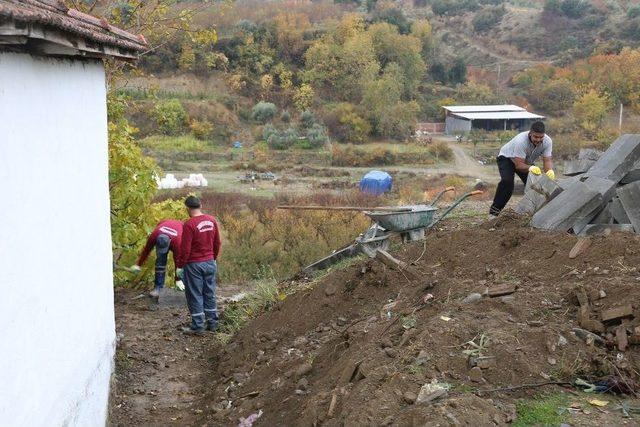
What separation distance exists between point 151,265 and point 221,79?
40283 mm

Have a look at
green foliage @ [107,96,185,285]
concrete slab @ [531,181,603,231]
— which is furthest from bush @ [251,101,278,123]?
concrete slab @ [531,181,603,231]

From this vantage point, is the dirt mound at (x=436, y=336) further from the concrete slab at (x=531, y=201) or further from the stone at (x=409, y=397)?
the concrete slab at (x=531, y=201)

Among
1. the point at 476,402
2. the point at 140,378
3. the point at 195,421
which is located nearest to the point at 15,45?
the point at 476,402

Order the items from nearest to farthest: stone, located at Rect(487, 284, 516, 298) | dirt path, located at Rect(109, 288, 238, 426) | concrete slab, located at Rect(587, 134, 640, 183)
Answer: stone, located at Rect(487, 284, 516, 298) → dirt path, located at Rect(109, 288, 238, 426) → concrete slab, located at Rect(587, 134, 640, 183)

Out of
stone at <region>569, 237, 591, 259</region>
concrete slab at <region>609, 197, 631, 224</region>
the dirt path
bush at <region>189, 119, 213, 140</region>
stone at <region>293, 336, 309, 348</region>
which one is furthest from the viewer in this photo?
bush at <region>189, 119, 213, 140</region>

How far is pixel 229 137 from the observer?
41219 millimetres

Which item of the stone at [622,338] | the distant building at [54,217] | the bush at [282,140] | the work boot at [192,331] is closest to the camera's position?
the distant building at [54,217]

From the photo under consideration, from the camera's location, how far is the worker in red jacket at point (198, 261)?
7.47 metres

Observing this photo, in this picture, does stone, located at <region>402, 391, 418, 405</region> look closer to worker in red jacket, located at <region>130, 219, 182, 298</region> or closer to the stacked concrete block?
the stacked concrete block

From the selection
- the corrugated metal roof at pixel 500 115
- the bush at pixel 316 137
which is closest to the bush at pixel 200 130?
the bush at pixel 316 137

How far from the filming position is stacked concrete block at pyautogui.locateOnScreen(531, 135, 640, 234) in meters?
6.52

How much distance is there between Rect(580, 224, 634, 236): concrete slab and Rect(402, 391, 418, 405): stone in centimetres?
323

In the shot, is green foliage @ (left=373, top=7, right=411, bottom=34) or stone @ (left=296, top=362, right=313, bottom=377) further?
green foliage @ (left=373, top=7, right=411, bottom=34)

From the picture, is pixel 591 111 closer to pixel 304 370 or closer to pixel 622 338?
→ pixel 304 370
